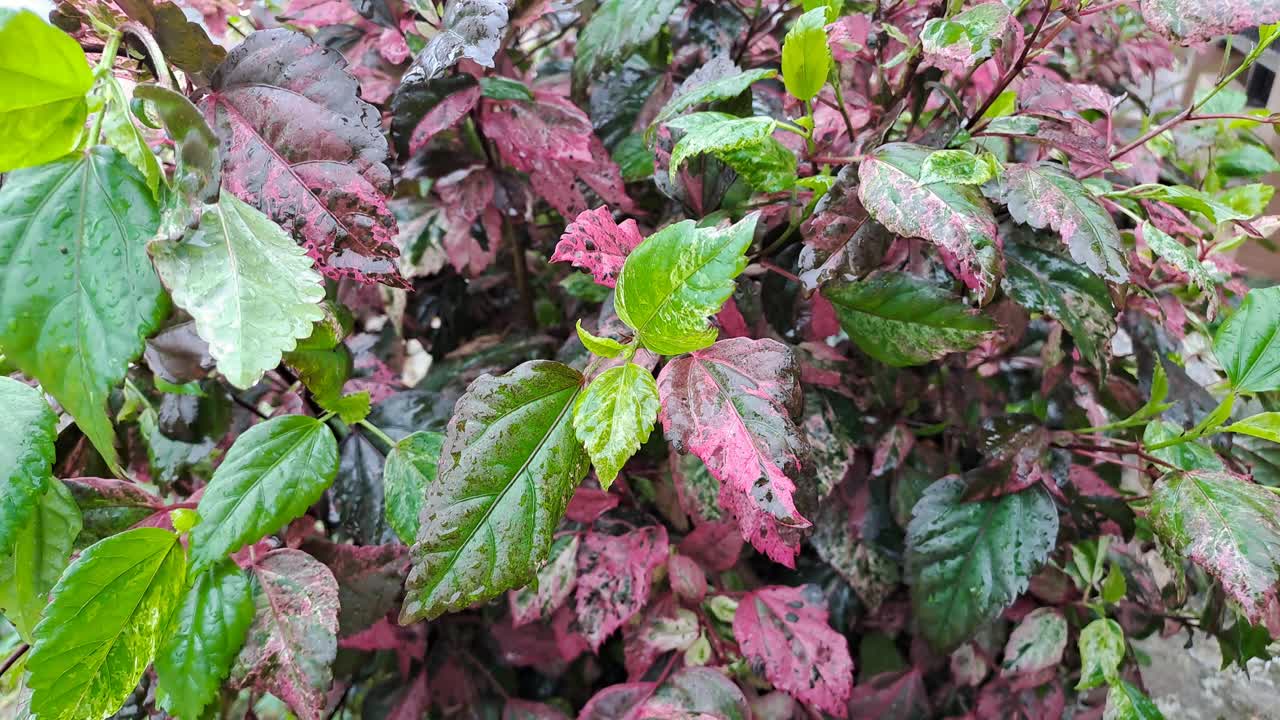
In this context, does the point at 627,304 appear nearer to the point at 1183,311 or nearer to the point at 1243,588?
the point at 1243,588

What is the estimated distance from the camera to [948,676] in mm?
1020

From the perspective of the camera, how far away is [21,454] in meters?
0.45

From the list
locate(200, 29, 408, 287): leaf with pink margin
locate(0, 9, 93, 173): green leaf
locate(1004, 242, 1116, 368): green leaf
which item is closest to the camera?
locate(0, 9, 93, 173): green leaf

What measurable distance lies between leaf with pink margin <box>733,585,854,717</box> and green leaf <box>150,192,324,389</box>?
555 mm

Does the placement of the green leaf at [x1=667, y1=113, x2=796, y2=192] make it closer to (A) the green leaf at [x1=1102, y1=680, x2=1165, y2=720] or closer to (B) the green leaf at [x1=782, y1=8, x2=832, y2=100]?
(B) the green leaf at [x1=782, y1=8, x2=832, y2=100]

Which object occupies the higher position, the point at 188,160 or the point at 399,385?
the point at 188,160

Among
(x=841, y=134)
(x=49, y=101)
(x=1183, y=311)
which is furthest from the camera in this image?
(x=1183, y=311)

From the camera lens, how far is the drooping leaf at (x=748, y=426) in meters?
0.44

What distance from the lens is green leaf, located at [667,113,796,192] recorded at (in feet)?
1.74

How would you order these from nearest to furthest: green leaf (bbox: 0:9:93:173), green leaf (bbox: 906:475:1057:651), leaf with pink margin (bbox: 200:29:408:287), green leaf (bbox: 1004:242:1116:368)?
green leaf (bbox: 0:9:93:173) < leaf with pink margin (bbox: 200:29:408:287) < green leaf (bbox: 1004:242:1116:368) < green leaf (bbox: 906:475:1057:651)

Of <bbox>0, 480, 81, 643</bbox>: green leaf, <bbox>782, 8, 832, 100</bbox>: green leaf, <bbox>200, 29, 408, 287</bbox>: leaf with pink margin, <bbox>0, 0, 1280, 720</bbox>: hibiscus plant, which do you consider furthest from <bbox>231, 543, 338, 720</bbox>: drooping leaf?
<bbox>782, 8, 832, 100</bbox>: green leaf

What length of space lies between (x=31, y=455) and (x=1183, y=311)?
3.55 ft

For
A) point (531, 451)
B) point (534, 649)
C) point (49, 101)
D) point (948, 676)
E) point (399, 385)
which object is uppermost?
point (49, 101)

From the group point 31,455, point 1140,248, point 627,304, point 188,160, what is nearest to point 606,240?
point 627,304
